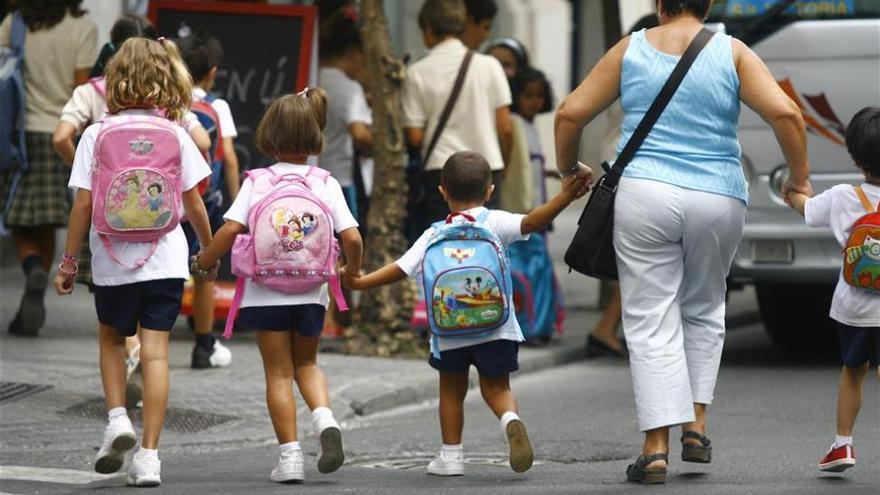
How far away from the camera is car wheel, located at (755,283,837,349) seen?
12008mm

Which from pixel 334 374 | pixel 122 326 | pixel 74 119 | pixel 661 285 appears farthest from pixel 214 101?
pixel 661 285

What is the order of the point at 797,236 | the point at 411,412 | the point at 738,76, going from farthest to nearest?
the point at 797,236 → the point at 411,412 → the point at 738,76

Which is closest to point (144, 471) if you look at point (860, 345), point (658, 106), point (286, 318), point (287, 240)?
point (286, 318)

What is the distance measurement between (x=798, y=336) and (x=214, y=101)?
4.50 metres

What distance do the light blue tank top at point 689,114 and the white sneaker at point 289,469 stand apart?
1551 millimetres

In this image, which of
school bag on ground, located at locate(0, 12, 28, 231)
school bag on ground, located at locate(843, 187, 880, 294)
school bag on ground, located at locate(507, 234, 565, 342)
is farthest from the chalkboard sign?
school bag on ground, located at locate(843, 187, 880, 294)

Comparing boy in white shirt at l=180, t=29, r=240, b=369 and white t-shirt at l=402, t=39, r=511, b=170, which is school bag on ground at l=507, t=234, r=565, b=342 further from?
boy in white shirt at l=180, t=29, r=240, b=369

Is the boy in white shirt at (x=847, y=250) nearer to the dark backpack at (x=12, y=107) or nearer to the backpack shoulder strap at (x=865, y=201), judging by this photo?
the backpack shoulder strap at (x=865, y=201)

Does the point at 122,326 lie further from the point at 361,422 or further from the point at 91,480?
the point at 361,422

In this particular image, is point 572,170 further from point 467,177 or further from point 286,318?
point 286,318

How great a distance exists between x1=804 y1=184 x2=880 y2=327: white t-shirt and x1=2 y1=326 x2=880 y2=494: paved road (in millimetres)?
589

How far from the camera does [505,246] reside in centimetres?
712

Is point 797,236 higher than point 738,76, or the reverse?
point 738,76

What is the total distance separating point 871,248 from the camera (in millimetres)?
6910
